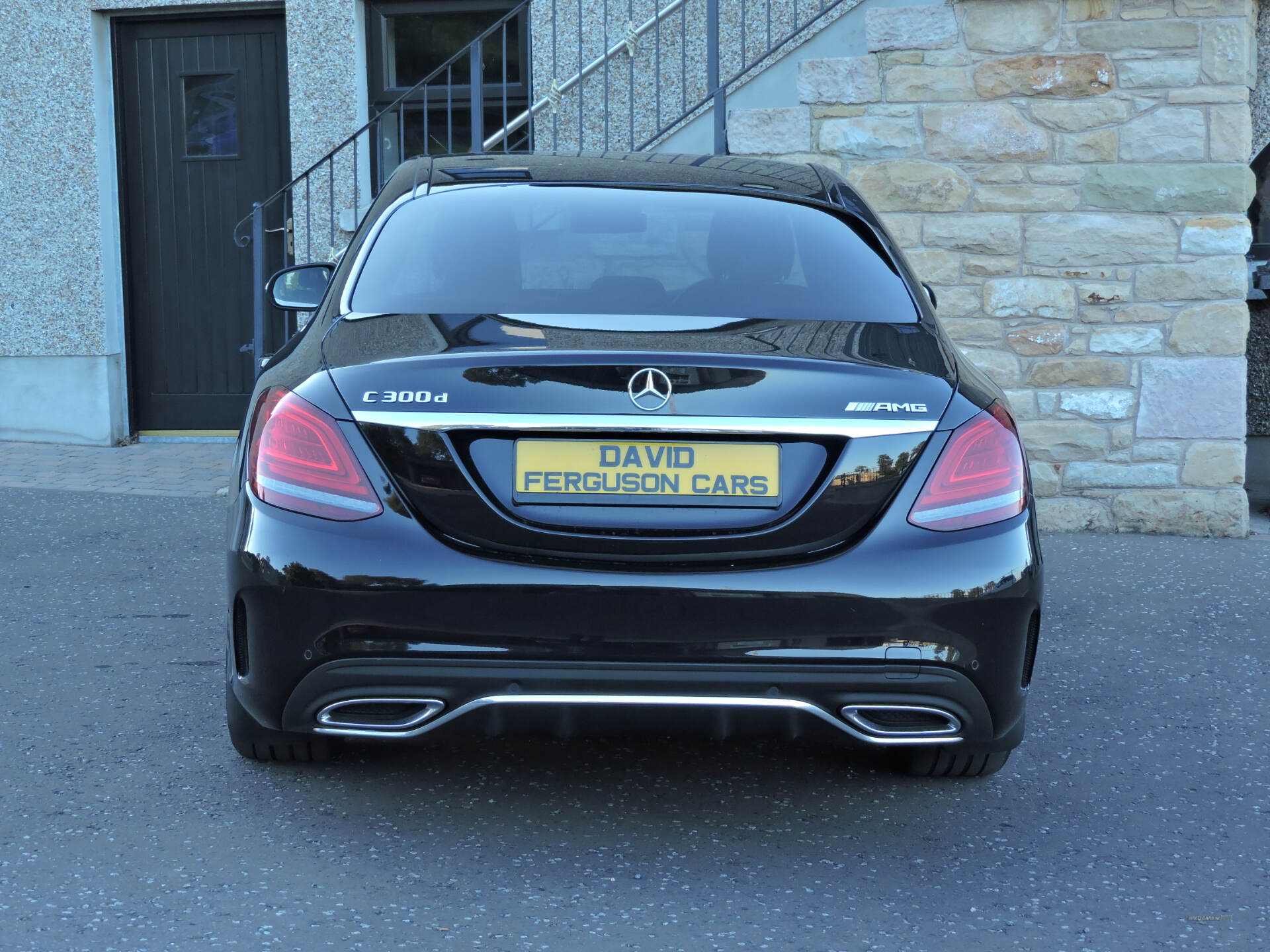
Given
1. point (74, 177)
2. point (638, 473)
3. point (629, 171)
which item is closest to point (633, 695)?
point (638, 473)

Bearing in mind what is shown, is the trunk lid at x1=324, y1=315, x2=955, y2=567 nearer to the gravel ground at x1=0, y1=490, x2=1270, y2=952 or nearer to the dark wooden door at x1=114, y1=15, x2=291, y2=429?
the gravel ground at x1=0, y1=490, x2=1270, y2=952

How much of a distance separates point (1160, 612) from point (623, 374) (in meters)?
3.28

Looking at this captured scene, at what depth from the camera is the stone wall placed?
266 inches

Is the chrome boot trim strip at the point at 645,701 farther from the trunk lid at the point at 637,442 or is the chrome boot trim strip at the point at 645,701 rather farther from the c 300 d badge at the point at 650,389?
the c 300 d badge at the point at 650,389

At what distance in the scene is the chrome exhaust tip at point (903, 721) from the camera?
2781 millimetres

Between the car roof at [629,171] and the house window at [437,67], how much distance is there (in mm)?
5730

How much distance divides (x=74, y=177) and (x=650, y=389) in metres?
8.22

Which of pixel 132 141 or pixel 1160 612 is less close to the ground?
pixel 132 141

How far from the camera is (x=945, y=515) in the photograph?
9.15 ft

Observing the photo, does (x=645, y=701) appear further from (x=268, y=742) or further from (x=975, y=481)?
(x=268, y=742)

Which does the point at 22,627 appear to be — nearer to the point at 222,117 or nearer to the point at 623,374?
the point at 623,374

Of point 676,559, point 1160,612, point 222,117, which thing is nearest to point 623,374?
point 676,559

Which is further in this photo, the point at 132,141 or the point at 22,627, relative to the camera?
the point at 132,141

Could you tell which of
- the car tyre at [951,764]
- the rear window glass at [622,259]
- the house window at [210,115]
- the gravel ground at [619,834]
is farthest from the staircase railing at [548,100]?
the car tyre at [951,764]
